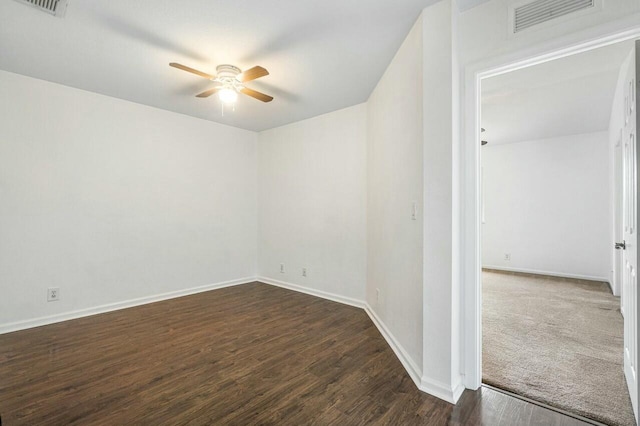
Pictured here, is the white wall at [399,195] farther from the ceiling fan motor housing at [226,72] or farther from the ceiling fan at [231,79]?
the ceiling fan motor housing at [226,72]

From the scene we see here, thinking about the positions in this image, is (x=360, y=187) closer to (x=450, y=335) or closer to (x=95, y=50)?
(x=450, y=335)

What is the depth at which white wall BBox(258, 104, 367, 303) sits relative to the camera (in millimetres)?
3721

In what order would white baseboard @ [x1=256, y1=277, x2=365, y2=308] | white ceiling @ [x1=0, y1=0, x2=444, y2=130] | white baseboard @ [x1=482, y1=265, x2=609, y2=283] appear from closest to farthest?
white ceiling @ [x1=0, y1=0, x2=444, y2=130] → white baseboard @ [x1=256, y1=277, x2=365, y2=308] → white baseboard @ [x1=482, y1=265, x2=609, y2=283]

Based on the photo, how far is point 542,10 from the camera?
→ 1.69m

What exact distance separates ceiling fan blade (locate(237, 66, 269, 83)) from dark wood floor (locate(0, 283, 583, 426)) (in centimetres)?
234

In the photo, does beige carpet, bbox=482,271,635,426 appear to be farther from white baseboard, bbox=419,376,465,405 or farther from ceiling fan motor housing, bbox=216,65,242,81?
ceiling fan motor housing, bbox=216,65,242,81

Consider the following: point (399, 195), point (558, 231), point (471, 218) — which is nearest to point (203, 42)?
point (399, 195)

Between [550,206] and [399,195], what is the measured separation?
4.88 meters

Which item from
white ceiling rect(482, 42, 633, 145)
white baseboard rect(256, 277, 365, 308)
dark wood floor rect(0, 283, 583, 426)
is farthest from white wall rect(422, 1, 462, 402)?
white baseboard rect(256, 277, 365, 308)

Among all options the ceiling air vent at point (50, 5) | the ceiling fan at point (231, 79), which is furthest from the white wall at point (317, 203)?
the ceiling air vent at point (50, 5)

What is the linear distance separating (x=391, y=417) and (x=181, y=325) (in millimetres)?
2309

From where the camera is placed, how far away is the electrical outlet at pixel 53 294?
3.08m

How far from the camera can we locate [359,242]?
3699mm

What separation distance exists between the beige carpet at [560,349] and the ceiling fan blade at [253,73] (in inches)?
113
